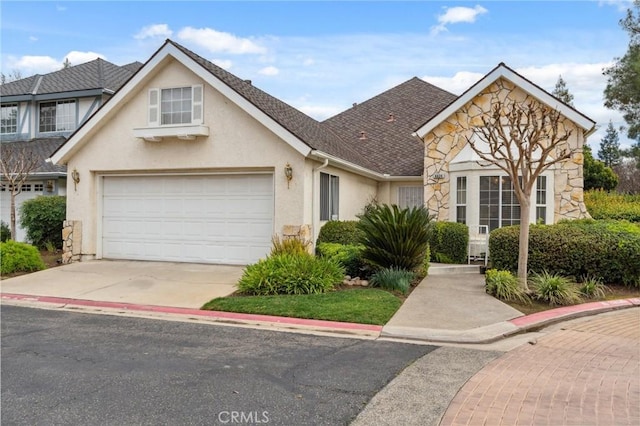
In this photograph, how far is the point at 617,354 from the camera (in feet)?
20.3

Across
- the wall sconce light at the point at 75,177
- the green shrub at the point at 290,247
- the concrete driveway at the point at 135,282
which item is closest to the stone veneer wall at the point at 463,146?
the green shrub at the point at 290,247

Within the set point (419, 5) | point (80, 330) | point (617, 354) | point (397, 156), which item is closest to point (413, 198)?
point (397, 156)

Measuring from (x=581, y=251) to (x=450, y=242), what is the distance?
4.19 meters

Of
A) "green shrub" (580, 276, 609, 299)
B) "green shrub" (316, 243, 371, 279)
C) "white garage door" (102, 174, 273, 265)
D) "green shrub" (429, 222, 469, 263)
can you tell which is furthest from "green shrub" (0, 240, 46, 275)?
"green shrub" (580, 276, 609, 299)

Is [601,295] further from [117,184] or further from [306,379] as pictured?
[117,184]

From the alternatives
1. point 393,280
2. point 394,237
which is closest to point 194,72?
point 394,237

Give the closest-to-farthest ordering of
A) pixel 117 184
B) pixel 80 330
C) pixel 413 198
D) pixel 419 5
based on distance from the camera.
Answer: pixel 80 330, pixel 419 5, pixel 117 184, pixel 413 198

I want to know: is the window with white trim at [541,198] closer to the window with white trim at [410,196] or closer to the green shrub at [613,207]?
the green shrub at [613,207]

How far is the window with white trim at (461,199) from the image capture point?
49.8ft

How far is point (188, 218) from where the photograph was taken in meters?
13.4

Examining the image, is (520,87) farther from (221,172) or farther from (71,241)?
(71,241)

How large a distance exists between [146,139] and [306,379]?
393 inches

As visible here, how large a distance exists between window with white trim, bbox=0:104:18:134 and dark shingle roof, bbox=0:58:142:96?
2.08 feet

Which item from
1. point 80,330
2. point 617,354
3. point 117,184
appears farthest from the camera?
point 117,184
